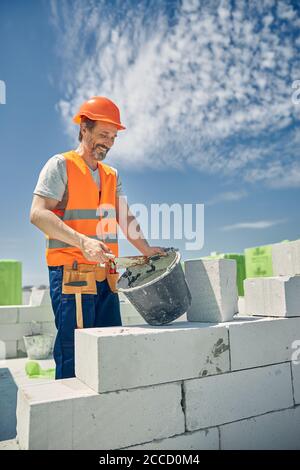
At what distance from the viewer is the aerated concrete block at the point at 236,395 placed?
7.30 feet

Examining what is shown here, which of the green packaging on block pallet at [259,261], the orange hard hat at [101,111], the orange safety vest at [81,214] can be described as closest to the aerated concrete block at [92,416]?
the orange safety vest at [81,214]

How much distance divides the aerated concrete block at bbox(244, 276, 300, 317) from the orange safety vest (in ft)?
4.07

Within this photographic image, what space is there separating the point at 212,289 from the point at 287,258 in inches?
94.4

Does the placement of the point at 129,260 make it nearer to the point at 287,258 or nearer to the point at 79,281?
the point at 79,281

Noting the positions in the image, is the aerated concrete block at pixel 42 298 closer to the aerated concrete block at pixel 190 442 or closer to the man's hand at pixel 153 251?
the man's hand at pixel 153 251

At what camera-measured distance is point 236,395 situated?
94.2 inches

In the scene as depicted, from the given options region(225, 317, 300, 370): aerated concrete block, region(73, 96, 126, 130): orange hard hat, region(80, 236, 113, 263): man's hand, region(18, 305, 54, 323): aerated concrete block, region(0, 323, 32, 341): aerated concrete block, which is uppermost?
region(73, 96, 126, 130): orange hard hat

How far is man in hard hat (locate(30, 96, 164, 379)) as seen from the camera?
239 centimetres

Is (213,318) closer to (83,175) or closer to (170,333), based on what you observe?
(170,333)

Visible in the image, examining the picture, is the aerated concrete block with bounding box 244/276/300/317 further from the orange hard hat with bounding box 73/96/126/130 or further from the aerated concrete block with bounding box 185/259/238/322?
the orange hard hat with bounding box 73/96/126/130

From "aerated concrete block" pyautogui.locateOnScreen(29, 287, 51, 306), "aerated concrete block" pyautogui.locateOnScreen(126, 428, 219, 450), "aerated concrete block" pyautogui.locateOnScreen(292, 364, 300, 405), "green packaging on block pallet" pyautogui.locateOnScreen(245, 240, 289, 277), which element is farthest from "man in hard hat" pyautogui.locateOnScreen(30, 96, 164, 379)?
"green packaging on block pallet" pyautogui.locateOnScreen(245, 240, 289, 277)

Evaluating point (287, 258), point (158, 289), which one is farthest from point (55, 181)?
point (287, 258)
